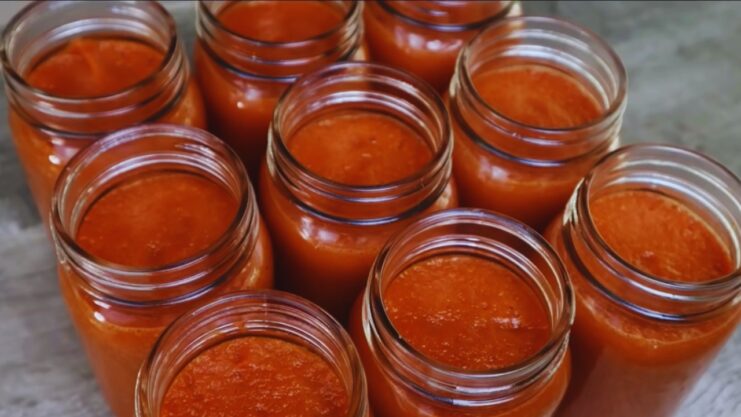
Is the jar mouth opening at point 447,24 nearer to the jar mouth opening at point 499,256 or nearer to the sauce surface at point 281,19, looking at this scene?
the sauce surface at point 281,19

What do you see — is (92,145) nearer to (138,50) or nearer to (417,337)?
(138,50)

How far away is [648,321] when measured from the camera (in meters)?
0.94

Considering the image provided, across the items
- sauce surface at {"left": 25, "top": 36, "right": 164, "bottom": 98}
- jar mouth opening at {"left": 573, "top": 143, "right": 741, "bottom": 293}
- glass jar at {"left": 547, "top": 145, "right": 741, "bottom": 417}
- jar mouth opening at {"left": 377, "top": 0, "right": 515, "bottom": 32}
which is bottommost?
glass jar at {"left": 547, "top": 145, "right": 741, "bottom": 417}

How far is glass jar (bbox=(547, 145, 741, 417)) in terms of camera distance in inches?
36.3

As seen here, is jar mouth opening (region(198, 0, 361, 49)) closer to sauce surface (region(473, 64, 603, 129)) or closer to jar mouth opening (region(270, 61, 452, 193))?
jar mouth opening (region(270, 61, 452, 193))

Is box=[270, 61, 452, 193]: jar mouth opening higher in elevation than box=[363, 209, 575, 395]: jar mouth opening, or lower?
higher

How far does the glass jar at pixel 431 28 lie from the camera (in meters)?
1.22

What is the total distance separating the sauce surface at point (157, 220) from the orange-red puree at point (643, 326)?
413mm

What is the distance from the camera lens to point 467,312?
902 mm

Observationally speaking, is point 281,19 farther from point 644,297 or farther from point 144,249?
point 644,297

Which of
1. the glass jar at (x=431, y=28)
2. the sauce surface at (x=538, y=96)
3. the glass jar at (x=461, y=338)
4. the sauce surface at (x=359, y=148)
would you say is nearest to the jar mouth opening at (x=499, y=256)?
the glass jar at (x=461, y=338)

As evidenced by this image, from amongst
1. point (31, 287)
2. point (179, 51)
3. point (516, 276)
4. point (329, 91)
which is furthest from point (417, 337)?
point (31, 287)

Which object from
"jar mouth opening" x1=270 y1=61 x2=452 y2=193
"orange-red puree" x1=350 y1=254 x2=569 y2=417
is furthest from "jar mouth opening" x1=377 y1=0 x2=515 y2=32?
"orange-red puree" x1=350 y1=254 x2=569 y2=417

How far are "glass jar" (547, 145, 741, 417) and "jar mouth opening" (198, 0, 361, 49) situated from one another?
382 millimetres
